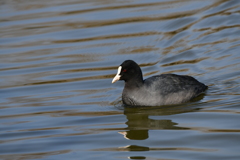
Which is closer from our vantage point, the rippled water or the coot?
the rippled water

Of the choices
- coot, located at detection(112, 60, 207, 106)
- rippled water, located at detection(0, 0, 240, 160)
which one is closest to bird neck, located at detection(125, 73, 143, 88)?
coot, located at detection(112, 60, 207, 106)

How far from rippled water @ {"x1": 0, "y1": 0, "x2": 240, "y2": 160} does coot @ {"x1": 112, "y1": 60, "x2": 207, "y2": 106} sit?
18 cm

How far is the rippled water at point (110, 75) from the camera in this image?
24.2 ft

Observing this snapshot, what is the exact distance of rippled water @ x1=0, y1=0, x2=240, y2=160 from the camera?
291 inches

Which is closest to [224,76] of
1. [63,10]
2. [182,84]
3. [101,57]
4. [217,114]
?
[182,84]

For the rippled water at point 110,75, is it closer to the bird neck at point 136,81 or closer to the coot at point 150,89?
the coot at point 150,89

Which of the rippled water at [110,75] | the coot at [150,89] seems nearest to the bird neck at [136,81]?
the coot at [150,89]

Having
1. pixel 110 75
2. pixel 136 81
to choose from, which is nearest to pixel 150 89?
pixel 136 81

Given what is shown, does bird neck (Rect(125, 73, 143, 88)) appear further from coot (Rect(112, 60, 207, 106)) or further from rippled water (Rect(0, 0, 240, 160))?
rippled water (Rect(0, 0, 240, 160))

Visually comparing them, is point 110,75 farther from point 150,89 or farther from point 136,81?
point 150,89

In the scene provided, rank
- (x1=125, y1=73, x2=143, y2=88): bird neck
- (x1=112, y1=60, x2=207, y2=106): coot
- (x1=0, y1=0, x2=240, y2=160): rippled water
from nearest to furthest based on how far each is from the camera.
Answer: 1. (x1=0, y1=0, x2=240, y2=160): rippled water
2. (x1=112, y1=60, x2=207, y2=106): coot
3. (x1=125, y1=73, x2=143, y2=88): bird neck

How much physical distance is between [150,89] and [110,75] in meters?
2.14

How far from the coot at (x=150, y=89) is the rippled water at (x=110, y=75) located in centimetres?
18

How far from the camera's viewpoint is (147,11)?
16.0 m
